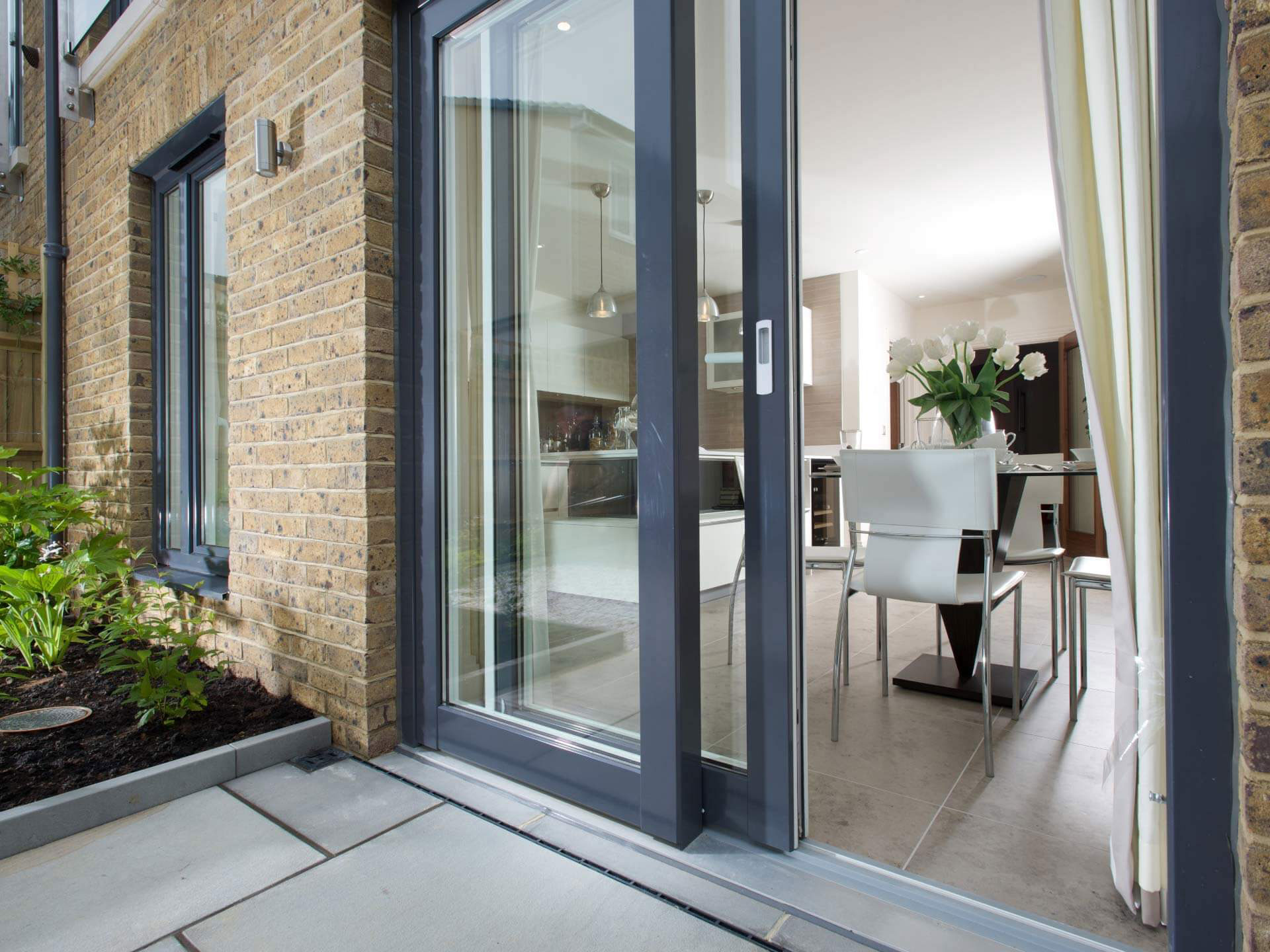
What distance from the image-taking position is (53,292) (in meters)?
3.65

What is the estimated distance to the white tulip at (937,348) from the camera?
268 centimetres

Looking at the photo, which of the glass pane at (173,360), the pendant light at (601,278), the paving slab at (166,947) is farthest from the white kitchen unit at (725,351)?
the glass pane at (173,360)

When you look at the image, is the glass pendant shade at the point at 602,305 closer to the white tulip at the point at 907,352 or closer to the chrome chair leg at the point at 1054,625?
the white tulip at the point at 907,352

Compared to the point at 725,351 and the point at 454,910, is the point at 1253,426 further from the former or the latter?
the point at 454,910

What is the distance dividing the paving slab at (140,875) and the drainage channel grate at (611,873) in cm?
33

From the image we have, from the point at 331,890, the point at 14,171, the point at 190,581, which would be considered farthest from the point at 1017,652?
the point at 14,171

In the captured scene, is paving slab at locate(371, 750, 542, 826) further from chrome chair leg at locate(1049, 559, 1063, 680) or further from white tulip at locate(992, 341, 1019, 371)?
white tulip at locate(992, 341, 1019, 371)

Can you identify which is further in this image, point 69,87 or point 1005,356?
point 69,87

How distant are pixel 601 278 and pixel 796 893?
1.40 metres

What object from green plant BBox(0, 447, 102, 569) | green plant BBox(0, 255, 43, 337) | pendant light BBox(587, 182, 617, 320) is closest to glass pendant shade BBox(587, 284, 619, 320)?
pendant light BBox(587, 182, 617, 320)

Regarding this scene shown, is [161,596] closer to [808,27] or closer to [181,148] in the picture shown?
[181,148]

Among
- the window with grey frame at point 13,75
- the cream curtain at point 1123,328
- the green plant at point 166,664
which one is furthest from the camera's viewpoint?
the window with grey frame at point 13,75

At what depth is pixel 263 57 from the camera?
2.28 m

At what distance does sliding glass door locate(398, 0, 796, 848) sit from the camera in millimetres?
1510
